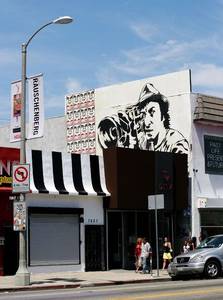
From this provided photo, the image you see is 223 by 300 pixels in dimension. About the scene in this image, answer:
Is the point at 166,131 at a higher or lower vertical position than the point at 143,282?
higher

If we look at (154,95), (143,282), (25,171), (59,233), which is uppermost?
(154,95)

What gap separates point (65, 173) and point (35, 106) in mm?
6557

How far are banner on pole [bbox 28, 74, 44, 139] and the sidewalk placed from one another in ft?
17.2

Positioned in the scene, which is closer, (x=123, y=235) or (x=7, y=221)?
(x=7, y=221)

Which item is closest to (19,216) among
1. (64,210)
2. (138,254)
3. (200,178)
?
(64,210)

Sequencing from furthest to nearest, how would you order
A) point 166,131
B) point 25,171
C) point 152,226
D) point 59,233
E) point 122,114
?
point 122,114, point 166,131, point 152,226, point 59,233, point 25,171

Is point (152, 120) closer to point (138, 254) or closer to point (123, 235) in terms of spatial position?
point (123, 235)

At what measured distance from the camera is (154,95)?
35.4m

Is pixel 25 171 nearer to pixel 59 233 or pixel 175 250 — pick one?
pixel 59 233

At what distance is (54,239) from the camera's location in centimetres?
2802

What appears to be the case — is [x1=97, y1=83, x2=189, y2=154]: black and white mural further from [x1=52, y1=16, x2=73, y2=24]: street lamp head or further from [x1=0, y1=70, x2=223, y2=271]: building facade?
[x1=52, y1=16, x2=73, y2=24]: street lamp head

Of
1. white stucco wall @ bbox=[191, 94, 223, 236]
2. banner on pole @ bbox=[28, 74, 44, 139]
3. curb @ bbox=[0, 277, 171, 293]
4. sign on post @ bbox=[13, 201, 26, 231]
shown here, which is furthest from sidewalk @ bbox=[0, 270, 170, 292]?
white stucco wall @ bbox=[191, 94, 223, 236]

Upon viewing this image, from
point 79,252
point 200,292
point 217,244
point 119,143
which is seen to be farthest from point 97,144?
point 200,292

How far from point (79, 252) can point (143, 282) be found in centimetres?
529
